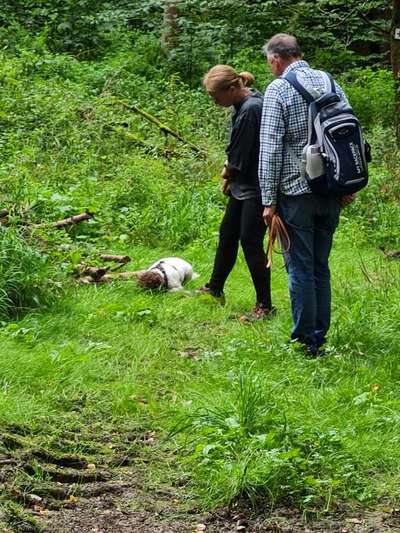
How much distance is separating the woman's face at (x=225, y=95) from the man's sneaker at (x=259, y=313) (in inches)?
65.8

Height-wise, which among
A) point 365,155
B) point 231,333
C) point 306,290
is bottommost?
point 231,333

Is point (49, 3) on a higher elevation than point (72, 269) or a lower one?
higher

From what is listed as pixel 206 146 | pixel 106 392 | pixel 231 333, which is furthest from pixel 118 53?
pixel 106 392

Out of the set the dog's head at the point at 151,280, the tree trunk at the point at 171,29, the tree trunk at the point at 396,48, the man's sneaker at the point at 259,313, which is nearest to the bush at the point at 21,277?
the dog's head at the point at 151,280

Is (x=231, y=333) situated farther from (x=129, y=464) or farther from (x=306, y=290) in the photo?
(x=129, y=464)

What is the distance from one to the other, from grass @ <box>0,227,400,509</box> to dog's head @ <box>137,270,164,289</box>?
4.0 inches

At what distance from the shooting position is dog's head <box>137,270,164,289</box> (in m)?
7.92

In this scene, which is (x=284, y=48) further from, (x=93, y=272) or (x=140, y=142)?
(x=140, y=142)

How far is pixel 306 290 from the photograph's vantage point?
20.1 feet

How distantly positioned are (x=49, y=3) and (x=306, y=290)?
50.1 ft

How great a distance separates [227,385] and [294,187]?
4.54ft

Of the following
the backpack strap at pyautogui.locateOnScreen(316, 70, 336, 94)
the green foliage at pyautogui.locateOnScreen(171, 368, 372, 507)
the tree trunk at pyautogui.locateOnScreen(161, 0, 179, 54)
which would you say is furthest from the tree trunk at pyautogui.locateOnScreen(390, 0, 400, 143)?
the green foliage at pyautogui.locateOnScreen(171, 368, 372, 507)

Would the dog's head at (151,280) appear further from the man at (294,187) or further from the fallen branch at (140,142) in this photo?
the fallen branch at (140,142)

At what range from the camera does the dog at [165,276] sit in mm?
7930
